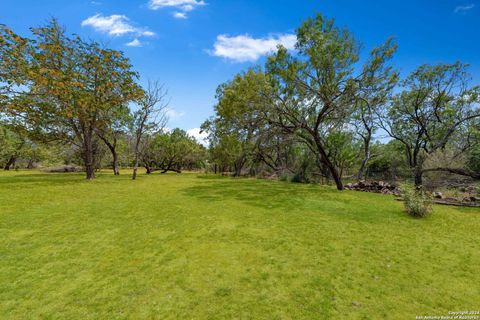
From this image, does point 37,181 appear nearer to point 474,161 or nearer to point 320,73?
point 320,73

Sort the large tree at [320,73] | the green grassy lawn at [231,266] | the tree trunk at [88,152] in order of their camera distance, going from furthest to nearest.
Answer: the tree trunk at [88,152], the large tree at [320,73], the green grassy lawn at [231,266]

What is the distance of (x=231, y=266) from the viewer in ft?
11.9

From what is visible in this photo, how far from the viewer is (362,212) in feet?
24.5

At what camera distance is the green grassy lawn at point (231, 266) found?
2627 millimetres

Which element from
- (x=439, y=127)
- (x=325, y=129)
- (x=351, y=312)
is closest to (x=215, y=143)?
(x=325, y=129)

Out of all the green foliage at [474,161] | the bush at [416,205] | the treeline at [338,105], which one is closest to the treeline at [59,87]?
the treeline at [338,105]

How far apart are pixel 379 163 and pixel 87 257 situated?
38.9m

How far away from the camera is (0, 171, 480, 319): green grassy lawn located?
2.63 metres

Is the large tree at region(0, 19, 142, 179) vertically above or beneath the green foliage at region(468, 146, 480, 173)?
above

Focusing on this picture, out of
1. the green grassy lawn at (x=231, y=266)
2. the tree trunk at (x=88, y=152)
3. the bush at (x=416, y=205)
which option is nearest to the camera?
the green grassy lawn at (x=231, y=266)

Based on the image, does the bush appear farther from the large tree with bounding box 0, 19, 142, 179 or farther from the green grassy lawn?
the large tree with bounding box 0, 19, 142, 179

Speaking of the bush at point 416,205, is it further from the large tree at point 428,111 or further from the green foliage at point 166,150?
the green foliage at point 166,150

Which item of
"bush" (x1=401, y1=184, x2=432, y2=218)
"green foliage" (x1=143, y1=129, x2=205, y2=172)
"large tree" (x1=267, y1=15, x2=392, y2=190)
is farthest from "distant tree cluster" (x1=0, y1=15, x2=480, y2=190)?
"green foliage" (x1=143, y1=129, x2=205, y2=172)

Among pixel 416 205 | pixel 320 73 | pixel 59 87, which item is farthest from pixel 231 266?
pixel 59 87
